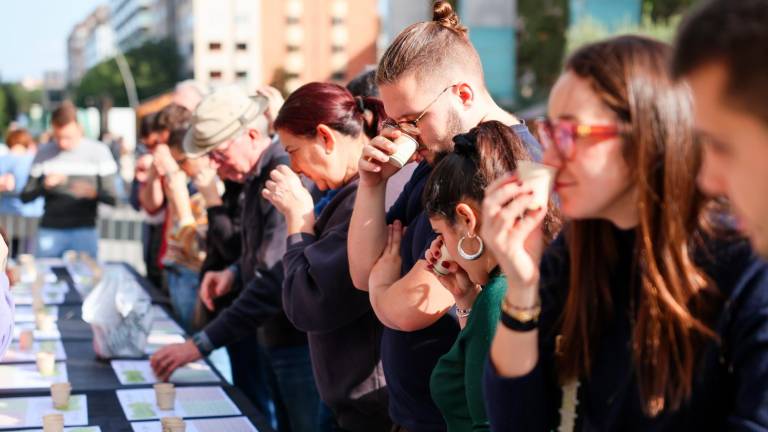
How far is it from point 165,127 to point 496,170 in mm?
3989

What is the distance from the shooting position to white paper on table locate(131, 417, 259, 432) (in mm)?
2508

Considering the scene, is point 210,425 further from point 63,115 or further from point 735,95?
point 63,115

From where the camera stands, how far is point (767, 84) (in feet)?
2.91

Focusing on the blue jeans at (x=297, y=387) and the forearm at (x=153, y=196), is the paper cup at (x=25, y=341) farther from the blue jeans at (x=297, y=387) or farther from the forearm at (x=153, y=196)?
the forearm at (x=153, y=196)

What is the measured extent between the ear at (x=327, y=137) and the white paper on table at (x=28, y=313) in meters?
2.06

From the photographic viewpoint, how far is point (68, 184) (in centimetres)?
662

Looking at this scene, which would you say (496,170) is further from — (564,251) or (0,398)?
(0,398)

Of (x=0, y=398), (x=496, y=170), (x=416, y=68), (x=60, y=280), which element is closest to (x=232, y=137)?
(x=0, y=398)

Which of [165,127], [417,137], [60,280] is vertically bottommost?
[60,280]

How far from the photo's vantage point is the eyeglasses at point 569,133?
1212 millimetres

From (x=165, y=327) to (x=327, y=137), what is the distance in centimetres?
173

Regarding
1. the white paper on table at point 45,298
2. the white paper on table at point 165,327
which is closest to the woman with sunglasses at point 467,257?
the white paper on table at point 165,327

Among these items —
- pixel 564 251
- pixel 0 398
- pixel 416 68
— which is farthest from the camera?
pixel 0 398

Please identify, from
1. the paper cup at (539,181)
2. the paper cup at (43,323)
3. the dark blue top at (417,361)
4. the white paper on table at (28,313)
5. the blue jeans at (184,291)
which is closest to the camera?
the paper cup at (539,181)
